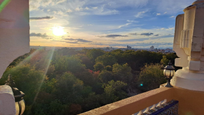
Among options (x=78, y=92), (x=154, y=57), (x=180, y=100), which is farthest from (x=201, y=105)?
(x=154, y=57)

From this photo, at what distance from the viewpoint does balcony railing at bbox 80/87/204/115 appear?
72.7 inches

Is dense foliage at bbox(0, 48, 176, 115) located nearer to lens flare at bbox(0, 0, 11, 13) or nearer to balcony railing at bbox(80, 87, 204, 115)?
balcony railing at bbox(80, 87, 204, 115)

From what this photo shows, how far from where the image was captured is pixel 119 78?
17984 millimetres

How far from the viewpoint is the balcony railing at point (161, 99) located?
1.85 metres

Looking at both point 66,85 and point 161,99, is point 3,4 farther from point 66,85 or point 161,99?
point 66,85

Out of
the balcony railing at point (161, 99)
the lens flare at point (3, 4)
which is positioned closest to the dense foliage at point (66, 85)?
the balcony railing at point (161, 99)

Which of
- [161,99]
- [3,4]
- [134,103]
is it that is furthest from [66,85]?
[3,4]

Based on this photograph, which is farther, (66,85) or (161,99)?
(66,85)

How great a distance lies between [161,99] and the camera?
94.0 inches

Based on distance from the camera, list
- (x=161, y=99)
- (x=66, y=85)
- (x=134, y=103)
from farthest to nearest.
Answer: (x=66, y=85) < (x=161, y=99) < (x=134, y=103)

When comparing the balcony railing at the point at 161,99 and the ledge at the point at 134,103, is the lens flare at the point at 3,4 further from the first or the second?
the balcony railing at the point at 161,99

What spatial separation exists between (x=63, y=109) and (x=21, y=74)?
15.4ft

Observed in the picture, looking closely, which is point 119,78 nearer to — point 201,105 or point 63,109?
point 63,109

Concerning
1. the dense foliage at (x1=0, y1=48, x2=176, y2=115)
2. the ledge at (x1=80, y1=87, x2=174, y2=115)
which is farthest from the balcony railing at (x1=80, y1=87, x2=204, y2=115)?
the dense foliage at (x1=0, y1=48, x2=176, y2=115)
